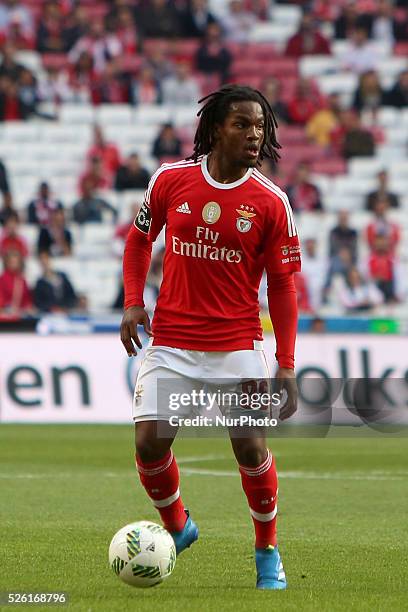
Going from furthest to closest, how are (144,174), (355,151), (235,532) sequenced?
(355,151) → (144,174) → (235,532)

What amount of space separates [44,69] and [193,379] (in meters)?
19.1

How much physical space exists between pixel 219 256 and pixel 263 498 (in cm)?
110

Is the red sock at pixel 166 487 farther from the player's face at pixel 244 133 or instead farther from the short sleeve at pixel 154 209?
the player's face at pixel 244 133

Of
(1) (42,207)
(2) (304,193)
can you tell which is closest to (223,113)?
(1) (42,207)

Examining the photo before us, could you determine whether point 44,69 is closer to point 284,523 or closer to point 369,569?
point 284,523

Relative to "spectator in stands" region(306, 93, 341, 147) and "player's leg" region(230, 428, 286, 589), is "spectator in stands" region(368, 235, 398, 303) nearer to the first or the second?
"spectator in stands" region(306, 93, 341, 147)

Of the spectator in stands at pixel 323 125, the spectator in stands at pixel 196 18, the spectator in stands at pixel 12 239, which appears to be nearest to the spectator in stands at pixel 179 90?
the spectator in stands at pixel 196 18

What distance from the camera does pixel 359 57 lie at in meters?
25.7

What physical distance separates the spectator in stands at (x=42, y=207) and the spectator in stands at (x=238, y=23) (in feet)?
20.0

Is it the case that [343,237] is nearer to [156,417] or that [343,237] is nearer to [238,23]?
[238,23]

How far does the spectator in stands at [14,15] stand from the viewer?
25.4 meters

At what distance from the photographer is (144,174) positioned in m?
22.5

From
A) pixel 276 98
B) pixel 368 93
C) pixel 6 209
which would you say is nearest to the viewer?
pixel 6 209

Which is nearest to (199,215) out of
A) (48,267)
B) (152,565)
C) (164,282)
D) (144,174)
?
(164,282)
